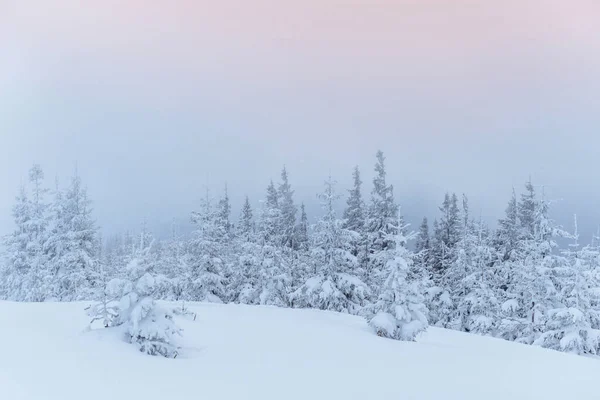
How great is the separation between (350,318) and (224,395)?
1324 centimetres

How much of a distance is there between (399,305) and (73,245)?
82.7ft

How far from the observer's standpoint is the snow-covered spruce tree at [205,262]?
31.8m

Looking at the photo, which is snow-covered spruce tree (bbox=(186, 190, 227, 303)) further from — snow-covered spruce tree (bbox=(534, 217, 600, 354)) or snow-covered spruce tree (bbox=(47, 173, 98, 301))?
snow-covered spruce tree (bbox=(534, 217, 600, 354))

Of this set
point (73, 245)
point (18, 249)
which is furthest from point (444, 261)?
point (18, 249)

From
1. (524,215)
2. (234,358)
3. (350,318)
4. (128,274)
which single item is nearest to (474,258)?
(524,215)

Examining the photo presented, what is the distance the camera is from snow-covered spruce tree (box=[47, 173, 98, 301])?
29812mm

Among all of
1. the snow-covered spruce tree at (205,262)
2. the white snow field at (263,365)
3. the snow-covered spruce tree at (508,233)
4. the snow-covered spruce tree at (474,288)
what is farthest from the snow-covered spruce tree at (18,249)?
the snow-covered spruce tree at (508,233)

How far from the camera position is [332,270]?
28.5m

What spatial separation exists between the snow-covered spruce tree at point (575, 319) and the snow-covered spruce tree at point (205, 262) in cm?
2210

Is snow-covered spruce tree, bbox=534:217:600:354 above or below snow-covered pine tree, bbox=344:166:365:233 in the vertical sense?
below

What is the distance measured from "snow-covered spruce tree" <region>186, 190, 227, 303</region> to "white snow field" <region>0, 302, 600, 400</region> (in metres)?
15.6

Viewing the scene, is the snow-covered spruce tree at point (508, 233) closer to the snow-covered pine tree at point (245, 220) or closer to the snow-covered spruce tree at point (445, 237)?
the snow-covered spruce tree at point (445, 237)

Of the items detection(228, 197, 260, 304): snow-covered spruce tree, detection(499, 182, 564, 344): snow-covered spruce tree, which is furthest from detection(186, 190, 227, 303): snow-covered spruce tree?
detection(499, 182, 564, 344): snow-covered spruce tree

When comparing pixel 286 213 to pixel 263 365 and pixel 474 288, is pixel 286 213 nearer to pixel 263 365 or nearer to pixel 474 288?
pixel 474 288
